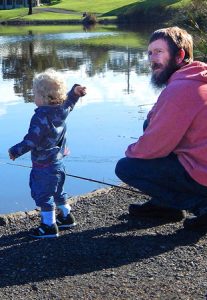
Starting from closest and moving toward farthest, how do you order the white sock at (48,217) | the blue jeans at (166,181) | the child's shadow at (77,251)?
the child's shadow at (77,251) → the blue jeans at (166,181) → the white sock at (48,217)

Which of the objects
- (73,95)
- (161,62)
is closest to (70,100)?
(73,95)

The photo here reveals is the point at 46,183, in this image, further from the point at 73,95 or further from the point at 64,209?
the point at 73,95

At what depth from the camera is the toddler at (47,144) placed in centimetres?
466

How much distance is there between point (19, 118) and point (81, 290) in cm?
726

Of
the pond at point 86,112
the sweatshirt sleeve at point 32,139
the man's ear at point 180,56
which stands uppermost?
the man's ear at point 180,56

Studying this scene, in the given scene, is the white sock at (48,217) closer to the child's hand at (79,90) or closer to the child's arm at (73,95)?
the child's arm at (73,95)

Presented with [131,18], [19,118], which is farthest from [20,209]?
[131,18]

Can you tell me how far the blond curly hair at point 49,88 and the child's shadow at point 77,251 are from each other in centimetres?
103

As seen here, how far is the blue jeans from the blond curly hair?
699 mm

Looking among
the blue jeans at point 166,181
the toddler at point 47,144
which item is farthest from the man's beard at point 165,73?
the toddler at point 47,144

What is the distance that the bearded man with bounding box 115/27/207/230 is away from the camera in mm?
4383

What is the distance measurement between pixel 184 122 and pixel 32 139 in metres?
1.12

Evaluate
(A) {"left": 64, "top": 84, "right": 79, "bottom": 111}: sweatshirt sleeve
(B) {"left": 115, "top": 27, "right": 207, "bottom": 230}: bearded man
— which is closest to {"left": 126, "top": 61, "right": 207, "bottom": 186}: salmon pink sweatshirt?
(B) {"left": 115, "top": 27, "right": 207, "bottom": 230}: bearded man

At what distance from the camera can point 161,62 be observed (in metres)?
4.70
